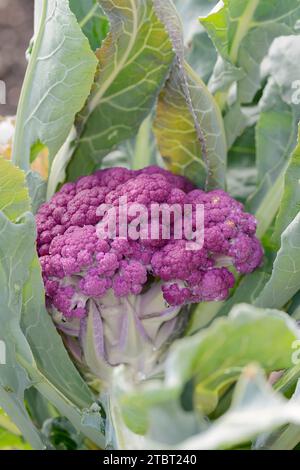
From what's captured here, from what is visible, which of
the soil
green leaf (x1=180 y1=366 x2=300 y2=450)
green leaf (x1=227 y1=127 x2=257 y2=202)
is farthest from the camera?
the soil

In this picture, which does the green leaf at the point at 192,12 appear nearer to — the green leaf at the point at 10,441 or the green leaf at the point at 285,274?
the green leaf at the point at 285,274

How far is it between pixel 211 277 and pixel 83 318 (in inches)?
5.9

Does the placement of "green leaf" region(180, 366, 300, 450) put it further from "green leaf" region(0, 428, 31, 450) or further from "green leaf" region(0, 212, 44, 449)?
"green leaf" region(0, 428, 31, 450)

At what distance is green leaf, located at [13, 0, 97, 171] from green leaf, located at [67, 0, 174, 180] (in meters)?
0.05

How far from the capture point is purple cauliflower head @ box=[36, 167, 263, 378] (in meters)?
0.79

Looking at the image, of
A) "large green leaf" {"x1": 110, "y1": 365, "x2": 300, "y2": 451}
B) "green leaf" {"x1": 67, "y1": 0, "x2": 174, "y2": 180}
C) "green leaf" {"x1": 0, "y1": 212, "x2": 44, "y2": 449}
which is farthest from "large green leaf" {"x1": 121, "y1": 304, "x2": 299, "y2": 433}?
"green leaf" {"x1": 67, "y1": 0, "x2": 174, "y2": 180}

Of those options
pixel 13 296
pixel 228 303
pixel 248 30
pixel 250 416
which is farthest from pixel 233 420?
pixel 248 30

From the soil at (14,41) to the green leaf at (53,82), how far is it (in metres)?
1.45

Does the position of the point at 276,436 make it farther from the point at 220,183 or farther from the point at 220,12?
the point at 220,12

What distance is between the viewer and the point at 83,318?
0.82 meters

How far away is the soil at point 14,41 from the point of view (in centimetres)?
234

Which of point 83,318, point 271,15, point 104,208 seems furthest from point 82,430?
point 271,15

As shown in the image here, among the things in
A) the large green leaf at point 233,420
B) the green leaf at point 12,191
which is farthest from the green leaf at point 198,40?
the large green leaf at point 233,420

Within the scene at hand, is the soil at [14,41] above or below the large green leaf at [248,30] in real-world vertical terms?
below
